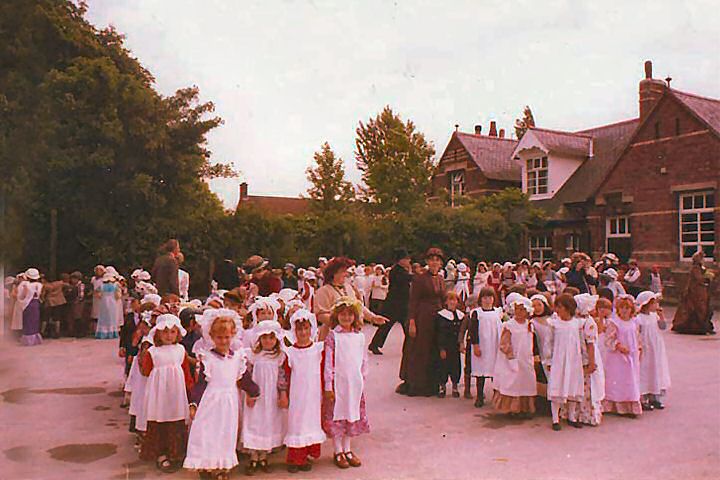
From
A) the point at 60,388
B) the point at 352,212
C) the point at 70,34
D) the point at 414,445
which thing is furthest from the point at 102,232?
the point at 414,445

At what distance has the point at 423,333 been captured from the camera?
804 cm

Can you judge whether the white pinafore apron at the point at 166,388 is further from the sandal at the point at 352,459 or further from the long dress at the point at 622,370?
the long dress at the point at 622,370

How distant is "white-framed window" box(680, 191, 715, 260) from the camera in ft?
65.1

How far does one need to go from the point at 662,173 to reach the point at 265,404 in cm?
2004

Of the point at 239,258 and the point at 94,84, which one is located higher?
the point at 94,84

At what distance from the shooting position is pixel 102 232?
15.3m


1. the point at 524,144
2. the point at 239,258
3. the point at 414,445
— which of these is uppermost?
the point at 524,144

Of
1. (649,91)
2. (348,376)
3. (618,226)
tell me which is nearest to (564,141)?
(649,91)

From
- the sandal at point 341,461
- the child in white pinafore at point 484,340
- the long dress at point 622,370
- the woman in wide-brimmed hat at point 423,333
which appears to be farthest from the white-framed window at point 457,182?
the sandal at point 341,461

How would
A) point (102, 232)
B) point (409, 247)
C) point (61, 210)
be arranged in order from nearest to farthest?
point (61, 210), point (102, 232), point (409, 247)

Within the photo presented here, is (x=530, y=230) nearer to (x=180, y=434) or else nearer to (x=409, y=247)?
(x=409, y=247)

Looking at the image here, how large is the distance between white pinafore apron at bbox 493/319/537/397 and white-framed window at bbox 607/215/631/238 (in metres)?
18.1

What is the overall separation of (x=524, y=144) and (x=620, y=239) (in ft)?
24.3

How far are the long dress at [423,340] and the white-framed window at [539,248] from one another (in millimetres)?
19607
